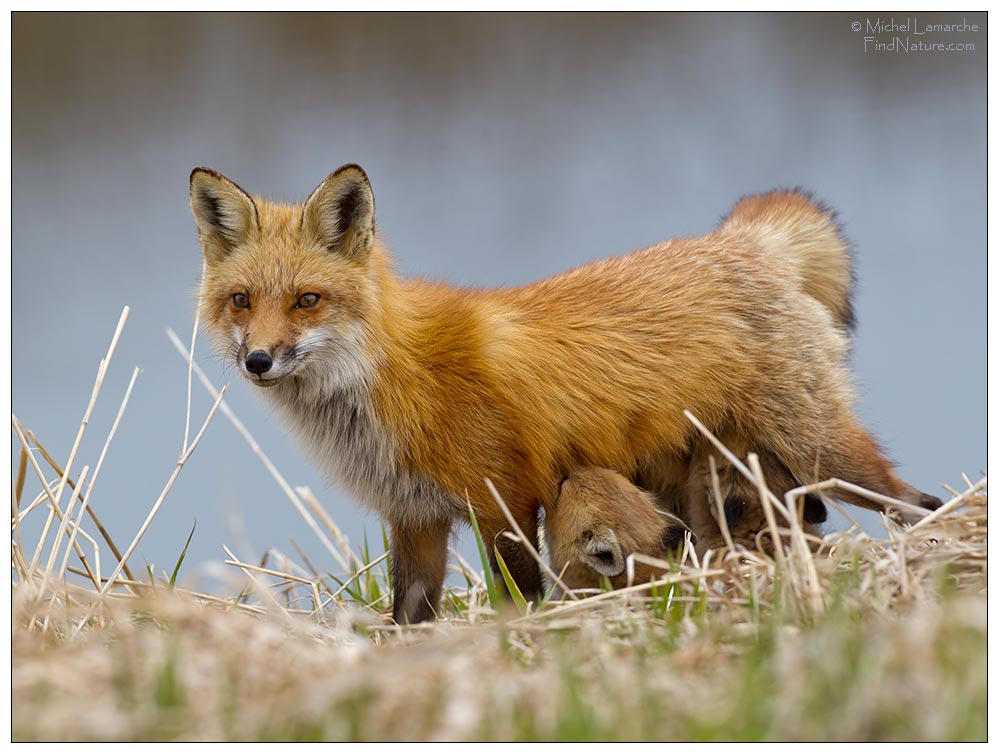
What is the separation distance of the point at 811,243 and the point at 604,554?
2.37 metres

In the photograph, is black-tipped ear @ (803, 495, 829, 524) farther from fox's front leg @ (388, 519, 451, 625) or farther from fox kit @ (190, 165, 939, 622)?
fox's front leg @ (388, 519, 451, 625)

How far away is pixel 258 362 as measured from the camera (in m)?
4.66

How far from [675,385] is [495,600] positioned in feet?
4.98

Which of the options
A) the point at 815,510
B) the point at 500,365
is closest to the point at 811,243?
the point at 815,510

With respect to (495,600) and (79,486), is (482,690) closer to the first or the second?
(495,600)

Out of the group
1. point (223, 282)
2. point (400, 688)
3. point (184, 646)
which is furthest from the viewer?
point (223, 282)

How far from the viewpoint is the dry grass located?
107 inches

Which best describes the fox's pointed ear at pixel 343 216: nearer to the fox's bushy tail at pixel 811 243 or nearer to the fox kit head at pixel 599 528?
the fox kit head at pixel 599 528

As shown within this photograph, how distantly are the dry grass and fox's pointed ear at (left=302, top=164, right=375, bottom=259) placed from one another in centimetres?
177

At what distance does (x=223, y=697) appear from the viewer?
286cm

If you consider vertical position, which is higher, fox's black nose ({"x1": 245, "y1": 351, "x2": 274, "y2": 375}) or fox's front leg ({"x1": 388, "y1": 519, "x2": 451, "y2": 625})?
fox's black nose ({"x1": 245, "y1": 351, "x2": 274, "y2": 375})

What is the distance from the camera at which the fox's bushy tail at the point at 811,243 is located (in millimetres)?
6277

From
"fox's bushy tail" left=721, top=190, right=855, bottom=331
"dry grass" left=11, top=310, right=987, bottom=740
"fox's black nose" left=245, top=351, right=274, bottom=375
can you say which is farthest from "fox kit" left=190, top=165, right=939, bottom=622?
"dry grass" left=11, top=310, right=987, bottom=740

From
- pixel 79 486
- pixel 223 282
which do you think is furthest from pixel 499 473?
pixel 79 486
